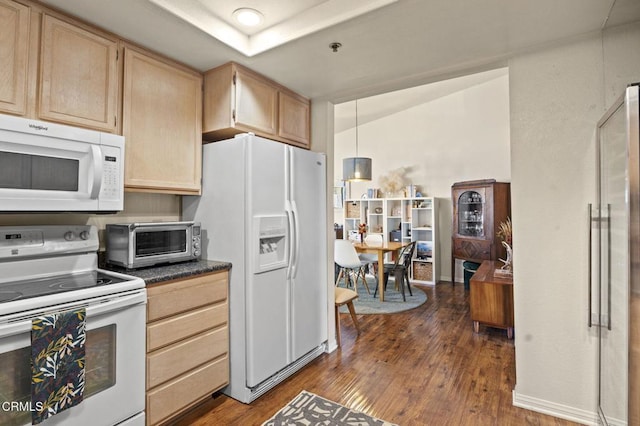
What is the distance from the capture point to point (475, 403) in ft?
7.25

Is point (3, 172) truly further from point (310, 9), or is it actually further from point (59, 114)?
point (310, 9)

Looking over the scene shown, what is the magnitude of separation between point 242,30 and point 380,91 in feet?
3.99

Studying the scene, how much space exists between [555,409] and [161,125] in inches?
121

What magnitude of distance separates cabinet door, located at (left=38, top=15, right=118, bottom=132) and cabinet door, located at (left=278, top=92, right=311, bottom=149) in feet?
3.90

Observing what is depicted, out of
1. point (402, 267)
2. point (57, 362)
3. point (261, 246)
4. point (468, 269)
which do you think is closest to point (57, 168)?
point (57, 362)

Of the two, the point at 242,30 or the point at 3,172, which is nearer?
the point at 3,172

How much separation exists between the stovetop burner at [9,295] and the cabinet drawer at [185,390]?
82cm

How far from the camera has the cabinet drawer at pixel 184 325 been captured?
185 cm

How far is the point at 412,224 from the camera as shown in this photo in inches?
240

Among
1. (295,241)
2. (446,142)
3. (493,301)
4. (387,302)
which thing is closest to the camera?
(295,241)

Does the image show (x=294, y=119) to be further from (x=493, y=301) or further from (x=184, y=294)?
(x=493, y=301)

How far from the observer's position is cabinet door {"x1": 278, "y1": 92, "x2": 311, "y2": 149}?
276cm

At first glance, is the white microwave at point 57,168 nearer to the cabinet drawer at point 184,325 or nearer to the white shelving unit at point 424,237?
the cabinet drawer at point 184,325

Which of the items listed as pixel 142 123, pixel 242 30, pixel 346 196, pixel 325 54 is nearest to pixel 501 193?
pixel 346 196
